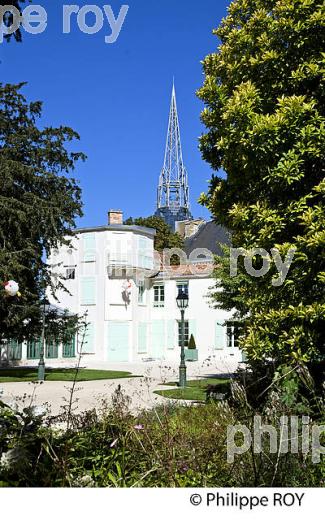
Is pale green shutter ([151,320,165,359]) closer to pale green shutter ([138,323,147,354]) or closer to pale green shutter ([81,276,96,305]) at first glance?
pale green shutter ([138,323,147,354])

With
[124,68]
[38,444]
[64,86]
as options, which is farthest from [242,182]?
[38,444]

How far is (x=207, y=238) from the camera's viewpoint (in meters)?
36.1

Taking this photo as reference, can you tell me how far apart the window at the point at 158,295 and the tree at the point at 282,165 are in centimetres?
2664

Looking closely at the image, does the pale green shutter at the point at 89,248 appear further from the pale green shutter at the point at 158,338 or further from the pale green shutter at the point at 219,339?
the pale green shutter at the point at 219,339

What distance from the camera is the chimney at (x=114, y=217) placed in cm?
3259

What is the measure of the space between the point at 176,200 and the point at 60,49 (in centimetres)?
4962

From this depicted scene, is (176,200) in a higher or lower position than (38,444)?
higher

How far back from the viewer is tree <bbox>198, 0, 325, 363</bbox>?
5738 millimetres

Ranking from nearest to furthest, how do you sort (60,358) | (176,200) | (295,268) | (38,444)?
(38,444)
(295,268)
(60,358)
(176,200)

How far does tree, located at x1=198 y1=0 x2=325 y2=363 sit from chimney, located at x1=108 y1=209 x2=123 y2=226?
1016 inches

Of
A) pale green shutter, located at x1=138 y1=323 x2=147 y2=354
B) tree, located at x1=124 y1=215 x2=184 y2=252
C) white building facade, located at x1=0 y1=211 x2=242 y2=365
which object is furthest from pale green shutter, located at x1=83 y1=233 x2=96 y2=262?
tree, located at x1=124 y1=215 x2=184 y2=252

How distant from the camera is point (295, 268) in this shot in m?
5.85

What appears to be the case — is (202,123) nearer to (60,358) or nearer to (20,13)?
(20,13)

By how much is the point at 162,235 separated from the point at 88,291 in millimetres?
8057
